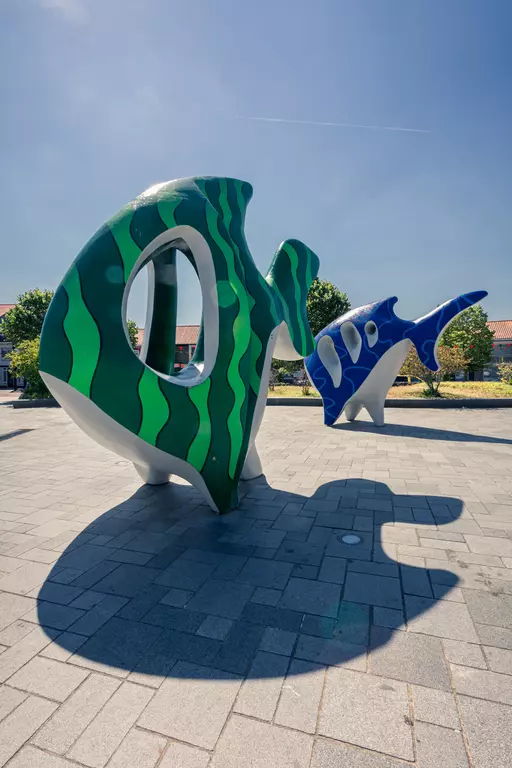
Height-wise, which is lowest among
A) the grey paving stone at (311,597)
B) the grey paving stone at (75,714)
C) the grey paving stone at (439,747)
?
the grey paving stone at (75,714)

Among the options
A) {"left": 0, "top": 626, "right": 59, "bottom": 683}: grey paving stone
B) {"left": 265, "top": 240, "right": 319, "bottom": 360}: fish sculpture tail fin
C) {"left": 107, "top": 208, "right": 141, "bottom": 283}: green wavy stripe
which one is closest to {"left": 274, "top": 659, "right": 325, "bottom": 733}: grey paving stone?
{"left": 0, "top": 626, "right": 59, "bottom": 683}: grey paving stone

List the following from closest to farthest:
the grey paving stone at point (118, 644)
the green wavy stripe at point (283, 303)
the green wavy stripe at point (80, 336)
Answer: the grey paving stone at point (118, 644) → the green wavy stripe at point (80, 336) → the green wavy stripe at point (283, 303)

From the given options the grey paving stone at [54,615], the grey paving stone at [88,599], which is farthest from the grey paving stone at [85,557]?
the grey paving stone at [54,615]

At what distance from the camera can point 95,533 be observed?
506cm

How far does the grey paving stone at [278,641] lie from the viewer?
9.58ft

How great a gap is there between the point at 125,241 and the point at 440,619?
4.31m

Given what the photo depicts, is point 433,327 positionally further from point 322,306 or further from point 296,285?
point 322,306

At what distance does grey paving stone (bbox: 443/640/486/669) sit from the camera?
2.79 meters

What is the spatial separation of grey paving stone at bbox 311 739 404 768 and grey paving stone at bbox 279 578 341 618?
1.17 meters

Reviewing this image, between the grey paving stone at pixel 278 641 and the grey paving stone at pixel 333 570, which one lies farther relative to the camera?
the grey paving stone at pixel 333 570

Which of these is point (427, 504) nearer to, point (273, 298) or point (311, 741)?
point (273, 298)

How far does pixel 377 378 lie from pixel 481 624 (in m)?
9.33

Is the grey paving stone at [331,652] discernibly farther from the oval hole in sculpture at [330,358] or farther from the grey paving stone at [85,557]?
the oval hole in sculpture at [330,358]

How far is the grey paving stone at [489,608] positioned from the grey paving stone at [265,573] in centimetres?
154
